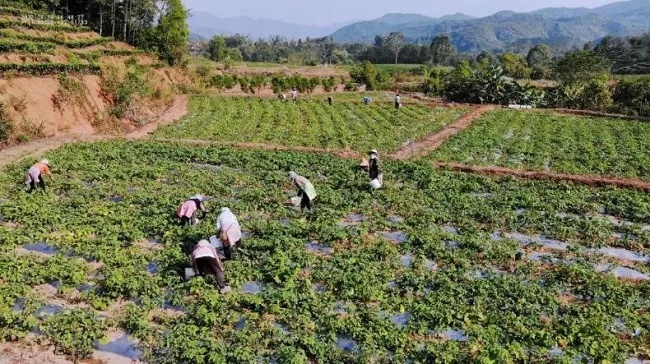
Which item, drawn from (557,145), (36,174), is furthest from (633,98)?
(36,174)

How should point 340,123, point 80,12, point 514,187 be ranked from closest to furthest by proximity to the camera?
point 514,187 < point 340,123 < point 80,12

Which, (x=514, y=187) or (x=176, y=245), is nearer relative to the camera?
(x=176, y=245)

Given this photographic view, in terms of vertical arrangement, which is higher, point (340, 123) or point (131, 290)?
point (340, 123)

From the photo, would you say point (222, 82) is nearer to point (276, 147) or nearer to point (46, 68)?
point (46, 68)

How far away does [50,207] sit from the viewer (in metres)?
15.2

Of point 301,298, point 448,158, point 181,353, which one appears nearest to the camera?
point 181,353

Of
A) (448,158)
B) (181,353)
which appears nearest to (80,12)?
(448,158)

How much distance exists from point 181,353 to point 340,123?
2421 cm

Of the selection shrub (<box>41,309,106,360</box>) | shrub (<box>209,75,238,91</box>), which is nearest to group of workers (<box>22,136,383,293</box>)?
shrub (<box>41,309,106,360</box>)

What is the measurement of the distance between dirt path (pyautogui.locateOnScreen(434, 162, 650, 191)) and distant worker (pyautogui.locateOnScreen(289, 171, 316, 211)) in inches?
308

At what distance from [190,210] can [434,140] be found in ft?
52.7

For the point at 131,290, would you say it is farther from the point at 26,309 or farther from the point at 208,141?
the point at 208,141

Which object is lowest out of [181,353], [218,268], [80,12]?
[181,353]

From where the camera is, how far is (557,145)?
25734mm
